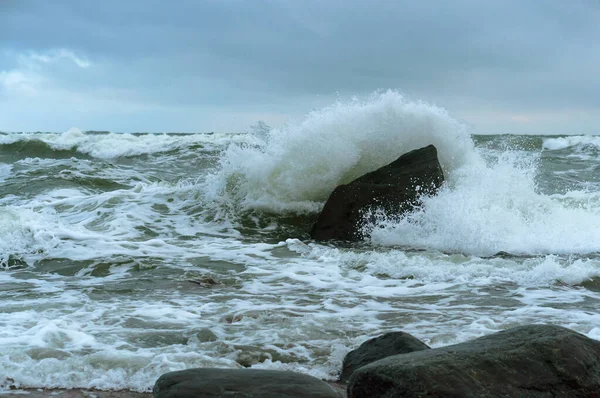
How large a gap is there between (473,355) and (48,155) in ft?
74.2

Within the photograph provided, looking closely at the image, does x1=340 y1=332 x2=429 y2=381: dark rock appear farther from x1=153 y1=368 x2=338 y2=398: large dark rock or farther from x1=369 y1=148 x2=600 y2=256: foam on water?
x1=369 y1=148 x2=600 y2=256: foam on water

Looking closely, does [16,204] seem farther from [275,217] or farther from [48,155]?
[48,155]

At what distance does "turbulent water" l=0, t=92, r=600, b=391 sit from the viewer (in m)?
3.97

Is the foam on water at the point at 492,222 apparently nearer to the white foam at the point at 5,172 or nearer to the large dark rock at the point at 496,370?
the large dark rock at the point at 496,370

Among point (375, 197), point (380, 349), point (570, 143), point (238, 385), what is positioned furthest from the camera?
point (570, 143)

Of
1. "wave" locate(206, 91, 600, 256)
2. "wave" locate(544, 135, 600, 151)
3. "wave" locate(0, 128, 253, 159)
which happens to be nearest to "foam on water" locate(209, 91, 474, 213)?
"wave" locate(206, 91, 600, 256)

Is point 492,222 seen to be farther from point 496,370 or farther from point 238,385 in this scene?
point 238,385

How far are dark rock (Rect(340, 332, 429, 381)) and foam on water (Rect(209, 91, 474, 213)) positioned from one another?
6.32 meters

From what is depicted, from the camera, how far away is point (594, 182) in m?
15.1

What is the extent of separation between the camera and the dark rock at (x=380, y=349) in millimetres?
3271

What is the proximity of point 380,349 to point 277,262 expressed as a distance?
3.50 metres

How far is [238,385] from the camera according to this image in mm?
2598

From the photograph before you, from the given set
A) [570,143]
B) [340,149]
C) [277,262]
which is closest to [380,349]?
[277,262]

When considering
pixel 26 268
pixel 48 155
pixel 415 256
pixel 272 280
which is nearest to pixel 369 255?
pixel 415 256
